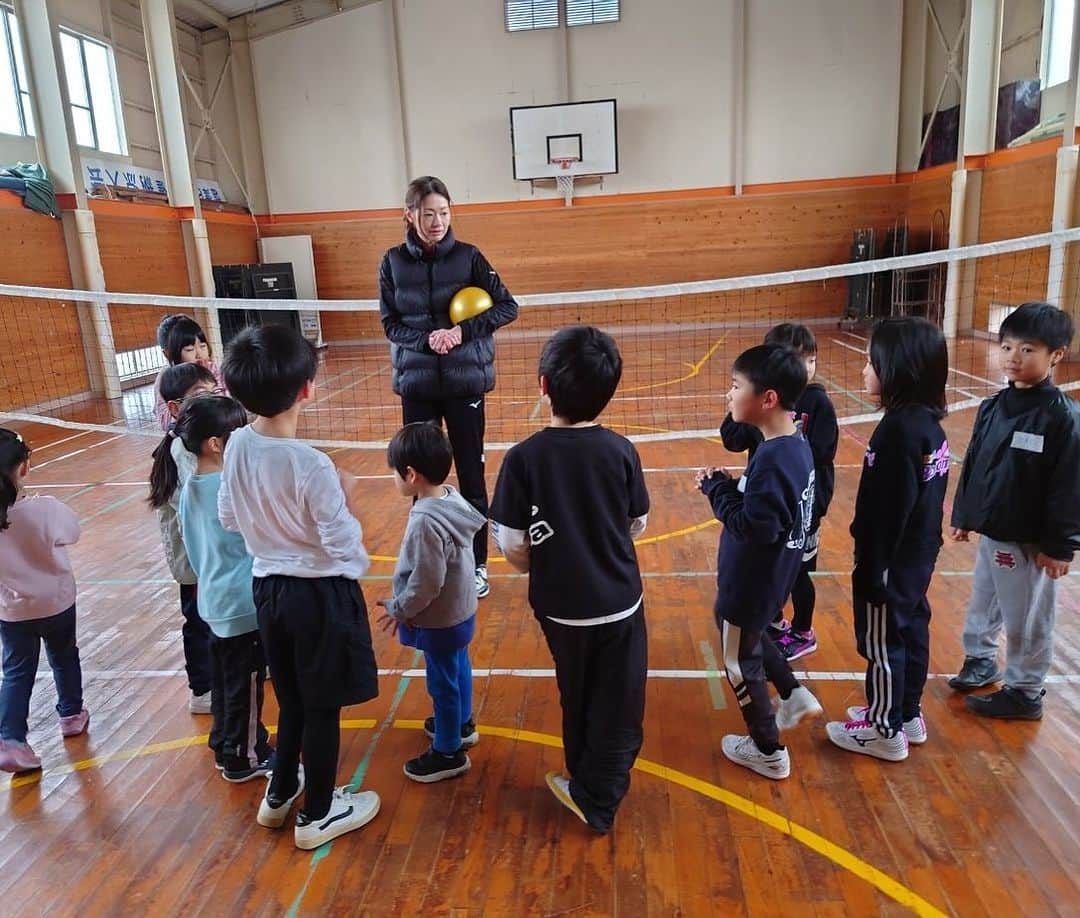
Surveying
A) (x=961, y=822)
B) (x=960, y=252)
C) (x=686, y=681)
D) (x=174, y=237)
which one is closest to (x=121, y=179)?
(x=174, y=237)

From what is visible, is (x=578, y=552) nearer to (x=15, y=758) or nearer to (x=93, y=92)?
(x=15, y=758)

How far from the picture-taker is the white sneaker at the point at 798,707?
8.97ft

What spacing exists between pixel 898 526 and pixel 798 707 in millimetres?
746

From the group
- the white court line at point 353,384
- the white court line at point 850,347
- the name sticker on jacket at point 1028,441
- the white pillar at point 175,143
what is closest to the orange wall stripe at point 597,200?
the white pillar at point 175,143

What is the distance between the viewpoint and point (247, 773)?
2746mm

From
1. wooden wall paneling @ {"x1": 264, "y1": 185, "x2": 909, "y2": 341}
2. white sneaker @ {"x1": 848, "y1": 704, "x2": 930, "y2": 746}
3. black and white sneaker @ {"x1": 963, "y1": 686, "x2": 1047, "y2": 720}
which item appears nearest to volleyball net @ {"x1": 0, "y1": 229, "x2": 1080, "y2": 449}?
wooden wall paneling @ {"x1": 264, "y1": 185, "x2": 909, "y2": 341}

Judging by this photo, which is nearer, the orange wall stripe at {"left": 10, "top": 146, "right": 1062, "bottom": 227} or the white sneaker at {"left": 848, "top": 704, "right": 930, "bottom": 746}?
the white sneaker at {"left": 848, "top": 704, "right": 930, "bottom": 746}

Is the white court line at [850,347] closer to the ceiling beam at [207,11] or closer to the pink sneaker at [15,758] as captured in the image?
the pink sneaker at [15,758]

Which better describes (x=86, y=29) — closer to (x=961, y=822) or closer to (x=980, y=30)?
(x=980, y=30)

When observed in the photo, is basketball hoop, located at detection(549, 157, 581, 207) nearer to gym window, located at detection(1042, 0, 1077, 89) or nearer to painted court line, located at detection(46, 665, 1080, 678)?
gym window, located at detection(1042, 0, 1077, 89)

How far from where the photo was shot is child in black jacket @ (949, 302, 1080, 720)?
8.54 ft

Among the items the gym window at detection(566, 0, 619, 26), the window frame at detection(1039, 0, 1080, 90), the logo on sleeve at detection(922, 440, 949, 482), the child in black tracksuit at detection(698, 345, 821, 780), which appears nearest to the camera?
the child in black tracksuit at detection(698, 345, 821, 780)

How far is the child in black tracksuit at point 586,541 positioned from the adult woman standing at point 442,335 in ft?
5.25

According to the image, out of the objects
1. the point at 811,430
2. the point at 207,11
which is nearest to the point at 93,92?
the point at 207,11
